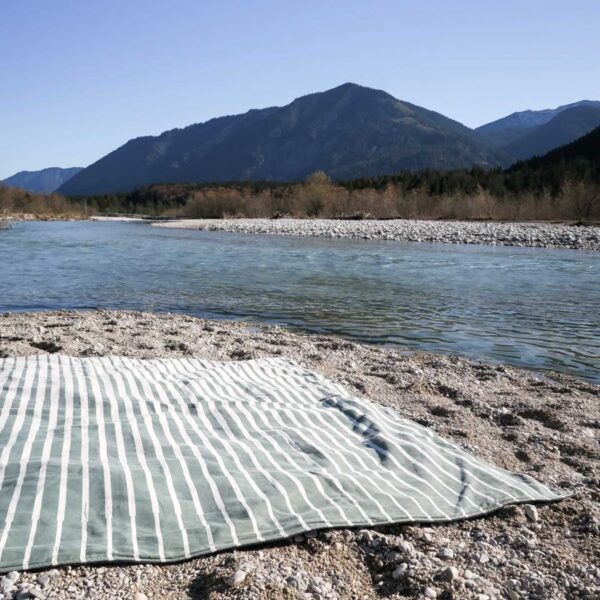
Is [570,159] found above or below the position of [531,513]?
above

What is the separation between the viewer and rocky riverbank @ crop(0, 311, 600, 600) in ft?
9.83

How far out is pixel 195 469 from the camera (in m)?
4.00

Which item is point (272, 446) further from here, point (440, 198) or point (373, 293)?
point (440, 198)

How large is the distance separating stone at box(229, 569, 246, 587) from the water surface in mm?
6493

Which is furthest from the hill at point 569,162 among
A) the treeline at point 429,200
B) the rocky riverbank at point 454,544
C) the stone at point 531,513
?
the stone at point 531,513

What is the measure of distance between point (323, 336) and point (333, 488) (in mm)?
6316

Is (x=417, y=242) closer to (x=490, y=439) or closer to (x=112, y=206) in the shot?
(x=490, y=439)

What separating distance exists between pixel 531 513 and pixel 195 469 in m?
2.26

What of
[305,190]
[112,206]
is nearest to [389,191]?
[305,190]

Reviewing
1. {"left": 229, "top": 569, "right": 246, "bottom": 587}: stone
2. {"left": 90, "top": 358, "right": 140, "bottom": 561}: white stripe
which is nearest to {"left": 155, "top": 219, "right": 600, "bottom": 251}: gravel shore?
{"left": 90, "top": 358, "right": 140, "bottom": 561}: white stripe

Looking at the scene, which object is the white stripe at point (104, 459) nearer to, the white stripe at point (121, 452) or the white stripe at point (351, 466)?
the white stripe at point (121, 452)

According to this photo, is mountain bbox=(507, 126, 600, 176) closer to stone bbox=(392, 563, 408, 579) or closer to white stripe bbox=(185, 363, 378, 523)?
white stripe bbox=(185, 363, 378, 523)

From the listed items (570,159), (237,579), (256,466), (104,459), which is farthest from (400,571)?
(570,159)

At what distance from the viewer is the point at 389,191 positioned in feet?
223
